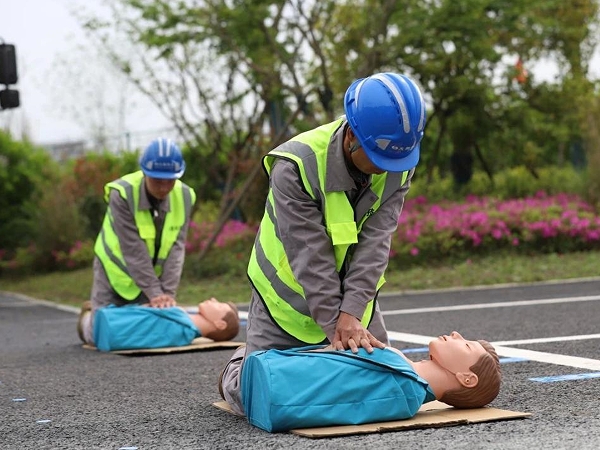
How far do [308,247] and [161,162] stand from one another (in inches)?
170

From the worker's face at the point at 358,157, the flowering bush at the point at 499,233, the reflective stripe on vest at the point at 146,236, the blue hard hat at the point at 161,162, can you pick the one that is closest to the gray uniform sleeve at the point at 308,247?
the worker's face at the point at 358,157

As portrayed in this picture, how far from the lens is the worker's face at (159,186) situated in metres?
9.41

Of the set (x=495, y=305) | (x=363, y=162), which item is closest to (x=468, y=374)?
(x=363, y=162)

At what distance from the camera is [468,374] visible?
A: 541cm

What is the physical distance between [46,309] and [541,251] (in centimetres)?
761

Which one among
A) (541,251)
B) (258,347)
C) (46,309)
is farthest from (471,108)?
(258,347)

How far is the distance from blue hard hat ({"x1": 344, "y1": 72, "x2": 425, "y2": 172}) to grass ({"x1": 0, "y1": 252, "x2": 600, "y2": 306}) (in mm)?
10222

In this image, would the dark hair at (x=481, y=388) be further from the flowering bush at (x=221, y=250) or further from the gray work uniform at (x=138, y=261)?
the flowering bush at (x=221, y=250)

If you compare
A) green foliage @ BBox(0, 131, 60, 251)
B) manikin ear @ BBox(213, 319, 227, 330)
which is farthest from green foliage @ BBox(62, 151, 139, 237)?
manikin ear @ BBox(213, 319, 227, 330)

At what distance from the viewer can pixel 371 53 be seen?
19.8 m

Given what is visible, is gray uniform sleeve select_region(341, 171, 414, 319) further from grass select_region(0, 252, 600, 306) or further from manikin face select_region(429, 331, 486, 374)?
grass select_region(0, 252, 600, 306)

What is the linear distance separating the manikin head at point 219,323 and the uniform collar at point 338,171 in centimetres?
432

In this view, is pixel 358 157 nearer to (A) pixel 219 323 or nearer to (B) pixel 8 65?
(A) pixel 219 323

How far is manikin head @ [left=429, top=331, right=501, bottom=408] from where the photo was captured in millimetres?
5410
